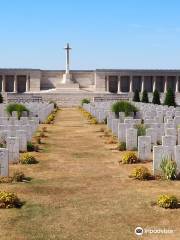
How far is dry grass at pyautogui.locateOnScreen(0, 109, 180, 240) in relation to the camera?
6941mm

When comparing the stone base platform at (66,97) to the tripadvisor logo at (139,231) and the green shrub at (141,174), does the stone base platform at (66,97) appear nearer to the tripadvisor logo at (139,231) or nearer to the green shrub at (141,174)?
the green shrub at (141,174)

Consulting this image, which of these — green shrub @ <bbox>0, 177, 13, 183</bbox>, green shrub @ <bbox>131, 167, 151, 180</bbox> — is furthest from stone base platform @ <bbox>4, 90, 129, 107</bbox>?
green shrub @ <bbox>0, 177, 13, 183</bbox>

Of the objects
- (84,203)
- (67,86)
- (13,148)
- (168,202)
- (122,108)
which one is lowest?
(84,203)

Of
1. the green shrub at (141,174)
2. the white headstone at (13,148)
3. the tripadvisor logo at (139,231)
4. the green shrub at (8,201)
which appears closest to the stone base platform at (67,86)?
the white headstone at (13,148)

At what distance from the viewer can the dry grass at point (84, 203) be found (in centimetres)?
694

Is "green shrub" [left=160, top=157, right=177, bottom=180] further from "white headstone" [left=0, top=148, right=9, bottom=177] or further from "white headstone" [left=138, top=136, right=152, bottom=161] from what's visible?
"white headstone" [left=0, top=148, right=9, bottom=177]

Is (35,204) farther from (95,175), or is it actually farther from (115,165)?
(115,165)

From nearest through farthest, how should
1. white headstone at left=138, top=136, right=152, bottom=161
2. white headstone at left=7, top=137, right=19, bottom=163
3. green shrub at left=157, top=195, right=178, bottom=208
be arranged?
green shrub at left=157, top=195, right=178, bottom=208, white headstone at left=7, top=137, right=19, bottom=163, white headstone at left=138, top=136, right=152, bottom=161

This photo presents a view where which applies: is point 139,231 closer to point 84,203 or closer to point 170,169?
point 84,203

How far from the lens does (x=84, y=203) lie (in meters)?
8.54

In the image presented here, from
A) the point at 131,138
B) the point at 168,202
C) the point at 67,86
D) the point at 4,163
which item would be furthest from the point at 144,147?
the point at 67,86

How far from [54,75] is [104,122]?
62461 mm

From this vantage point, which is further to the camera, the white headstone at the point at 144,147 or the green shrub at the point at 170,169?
the white headstone at the point at 144,147

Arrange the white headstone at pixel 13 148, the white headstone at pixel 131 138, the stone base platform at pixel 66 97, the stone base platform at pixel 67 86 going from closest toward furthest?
1. the white headstone at pixel 13 148
2. the white headstone at pixel 131 138
3. the stone base platform at pixel 66 97
4. the stone base platform at pixel 67 86
